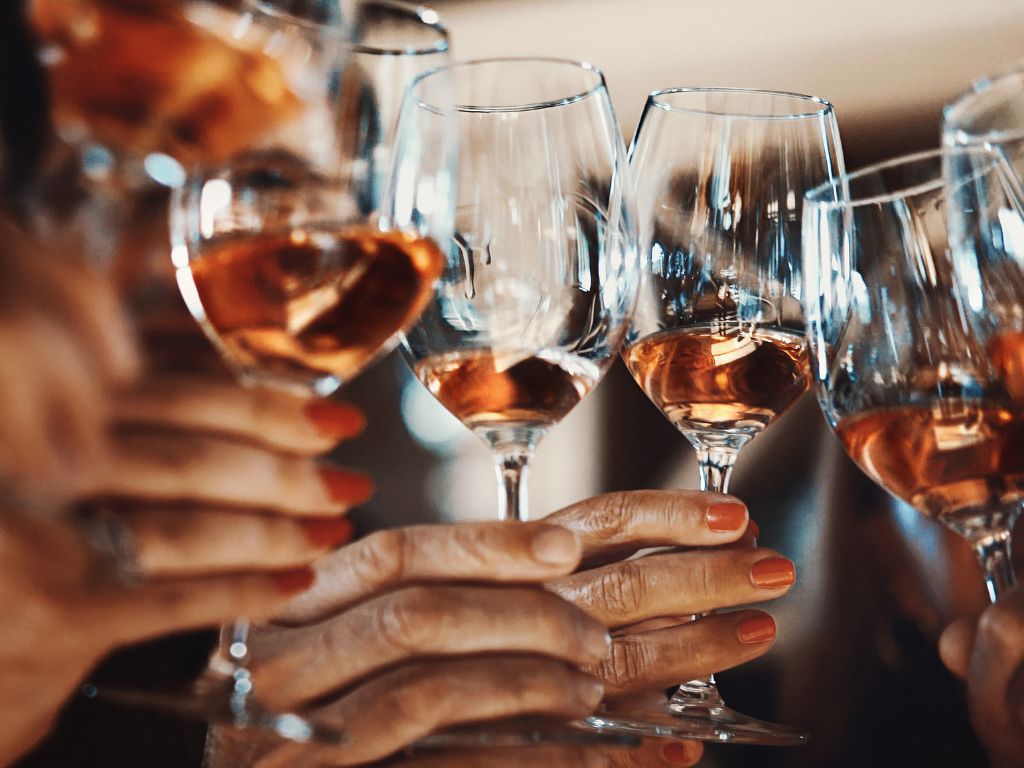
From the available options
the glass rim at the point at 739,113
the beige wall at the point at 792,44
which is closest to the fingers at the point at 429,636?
the glass rim at the point at 739,113

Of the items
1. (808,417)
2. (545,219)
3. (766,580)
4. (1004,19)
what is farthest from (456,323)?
(1004,19)

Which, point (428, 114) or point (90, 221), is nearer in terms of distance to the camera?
point (90, 221)

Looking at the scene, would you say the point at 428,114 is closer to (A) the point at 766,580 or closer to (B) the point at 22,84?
(B) the point at 22,84

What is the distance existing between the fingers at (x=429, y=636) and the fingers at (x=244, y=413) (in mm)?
117

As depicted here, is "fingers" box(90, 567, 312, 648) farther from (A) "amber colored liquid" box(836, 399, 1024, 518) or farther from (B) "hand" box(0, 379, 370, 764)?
(A) "amber colored liquid" box(836, 399, 1024, 518)

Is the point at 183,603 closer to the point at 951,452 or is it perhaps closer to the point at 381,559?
the point at 381,559

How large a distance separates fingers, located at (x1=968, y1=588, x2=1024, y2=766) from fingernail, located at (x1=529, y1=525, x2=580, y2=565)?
7.7 inches

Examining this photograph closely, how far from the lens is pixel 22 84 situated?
34 cm

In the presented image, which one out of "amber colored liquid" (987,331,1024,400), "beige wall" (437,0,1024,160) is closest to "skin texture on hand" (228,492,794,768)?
"amber colored liquid" (987,331,1024,400)

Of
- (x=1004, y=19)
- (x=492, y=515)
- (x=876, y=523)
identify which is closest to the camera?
(x=876, y=523)

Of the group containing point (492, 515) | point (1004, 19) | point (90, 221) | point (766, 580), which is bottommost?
point (492, 515)

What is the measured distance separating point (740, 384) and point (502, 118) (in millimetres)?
224

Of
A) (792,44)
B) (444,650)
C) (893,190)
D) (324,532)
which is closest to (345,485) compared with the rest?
(324,532)

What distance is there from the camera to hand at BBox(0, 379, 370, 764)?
0.37 m
